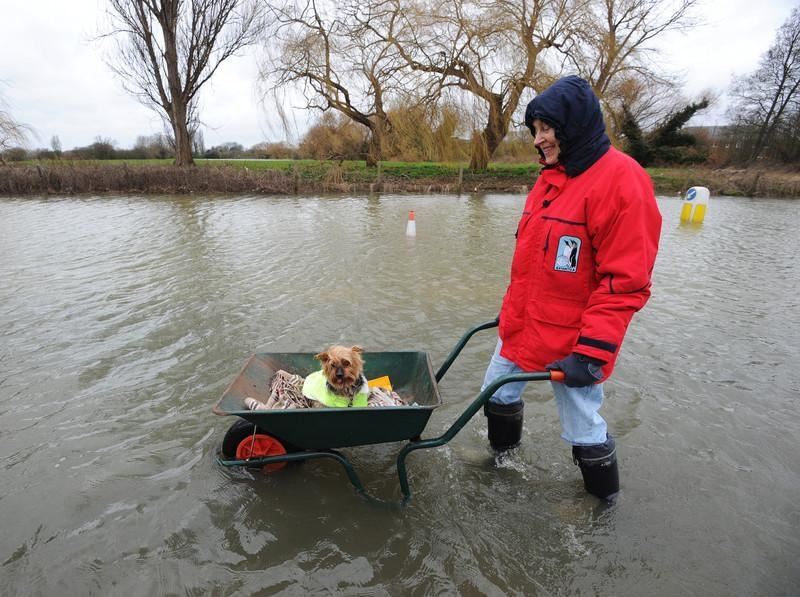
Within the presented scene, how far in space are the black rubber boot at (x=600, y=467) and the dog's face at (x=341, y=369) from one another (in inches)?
48.6

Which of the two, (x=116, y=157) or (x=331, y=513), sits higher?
(x=116, y=157)

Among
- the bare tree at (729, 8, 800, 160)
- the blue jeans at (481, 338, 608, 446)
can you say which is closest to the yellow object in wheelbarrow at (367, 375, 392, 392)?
the blue jeans at (481, 338, 608, 446)

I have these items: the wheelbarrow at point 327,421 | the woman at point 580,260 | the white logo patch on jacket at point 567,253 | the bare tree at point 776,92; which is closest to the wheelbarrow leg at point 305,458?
the wheelbarrow at point 327,421

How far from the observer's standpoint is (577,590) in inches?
84.0

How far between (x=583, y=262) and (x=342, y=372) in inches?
53.4

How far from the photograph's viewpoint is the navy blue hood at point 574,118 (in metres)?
1.87

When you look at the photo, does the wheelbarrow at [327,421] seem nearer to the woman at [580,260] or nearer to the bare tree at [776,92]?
the woman at [580,260]

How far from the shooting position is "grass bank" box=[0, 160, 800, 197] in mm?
16344

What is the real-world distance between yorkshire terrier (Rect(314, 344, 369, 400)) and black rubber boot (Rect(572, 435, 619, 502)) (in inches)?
47.6

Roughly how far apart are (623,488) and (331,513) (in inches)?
69.7

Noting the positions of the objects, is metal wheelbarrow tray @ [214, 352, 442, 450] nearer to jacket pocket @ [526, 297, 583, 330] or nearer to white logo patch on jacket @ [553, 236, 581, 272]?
jacket pocket @ [526, 297, 583, 330]

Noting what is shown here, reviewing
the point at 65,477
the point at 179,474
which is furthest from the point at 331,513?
the point at 65,477

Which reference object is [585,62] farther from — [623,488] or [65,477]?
[65,477]

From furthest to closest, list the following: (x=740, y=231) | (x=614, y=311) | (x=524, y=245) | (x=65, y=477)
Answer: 1. (x=740, y=231)
2. (x=65, y=477)
3. (x=524, y=245)
4. (x=614, y=311)
